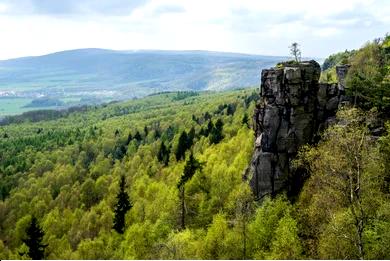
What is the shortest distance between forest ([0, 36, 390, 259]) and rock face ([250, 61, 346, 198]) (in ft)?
9.72

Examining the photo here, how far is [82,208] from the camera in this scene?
154250 millimetres

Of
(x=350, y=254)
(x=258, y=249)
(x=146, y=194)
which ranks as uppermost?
(x=350, y=254)

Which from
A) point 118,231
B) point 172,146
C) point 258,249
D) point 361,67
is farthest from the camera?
point 172,146

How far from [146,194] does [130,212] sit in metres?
17.8

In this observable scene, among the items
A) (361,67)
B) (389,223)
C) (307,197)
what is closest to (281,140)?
(307,197)

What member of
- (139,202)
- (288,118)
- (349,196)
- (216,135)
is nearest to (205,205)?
(288,118)

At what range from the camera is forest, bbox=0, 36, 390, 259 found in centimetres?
4303

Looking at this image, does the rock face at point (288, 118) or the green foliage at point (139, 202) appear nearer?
the rock face at point (288, 118)

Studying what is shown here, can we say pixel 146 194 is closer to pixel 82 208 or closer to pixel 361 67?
pixel 82 208

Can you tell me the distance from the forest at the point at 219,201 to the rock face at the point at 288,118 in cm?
296

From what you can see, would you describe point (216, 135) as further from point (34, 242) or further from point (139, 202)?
point (34, 242)

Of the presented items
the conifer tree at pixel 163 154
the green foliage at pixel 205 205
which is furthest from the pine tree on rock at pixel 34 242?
the conifer tree at pixel 163 154

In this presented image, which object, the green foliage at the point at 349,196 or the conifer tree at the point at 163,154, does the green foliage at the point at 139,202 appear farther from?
the green foliage at the point at 349,196

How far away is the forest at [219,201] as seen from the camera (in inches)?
Result: 1694
